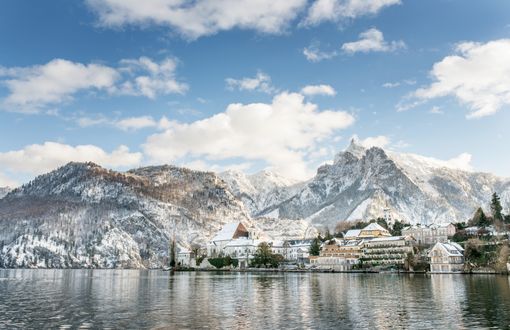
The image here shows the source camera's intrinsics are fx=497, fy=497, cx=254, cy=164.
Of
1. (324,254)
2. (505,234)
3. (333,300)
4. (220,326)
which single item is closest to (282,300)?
(333,300)

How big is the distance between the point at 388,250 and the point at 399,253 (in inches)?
164

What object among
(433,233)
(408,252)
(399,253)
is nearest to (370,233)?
(433,233)

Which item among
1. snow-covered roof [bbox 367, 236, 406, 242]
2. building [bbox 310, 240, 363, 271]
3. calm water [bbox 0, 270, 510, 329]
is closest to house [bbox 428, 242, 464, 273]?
snow-covered roof [bbox 367, 236, 406, 242]

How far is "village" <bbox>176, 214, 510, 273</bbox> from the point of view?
410 ft

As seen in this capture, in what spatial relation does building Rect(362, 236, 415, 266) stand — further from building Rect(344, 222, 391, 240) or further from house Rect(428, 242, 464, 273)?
building Rect(344, 222, 391, 240)

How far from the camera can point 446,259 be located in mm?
128000

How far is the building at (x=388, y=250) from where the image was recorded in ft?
492

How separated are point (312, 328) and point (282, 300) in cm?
2047

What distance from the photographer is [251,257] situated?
194625mm

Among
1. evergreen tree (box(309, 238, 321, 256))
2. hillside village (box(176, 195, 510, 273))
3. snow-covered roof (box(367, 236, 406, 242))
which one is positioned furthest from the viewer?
evergreen tree (box(309, 238, 321, 256))

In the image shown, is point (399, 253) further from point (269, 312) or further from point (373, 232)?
point (269, 312)

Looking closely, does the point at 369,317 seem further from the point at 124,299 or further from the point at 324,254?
the point at 324,254

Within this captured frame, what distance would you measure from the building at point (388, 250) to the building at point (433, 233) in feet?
45.7

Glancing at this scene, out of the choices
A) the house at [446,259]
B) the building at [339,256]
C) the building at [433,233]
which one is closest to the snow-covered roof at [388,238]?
the building at [339,256]
